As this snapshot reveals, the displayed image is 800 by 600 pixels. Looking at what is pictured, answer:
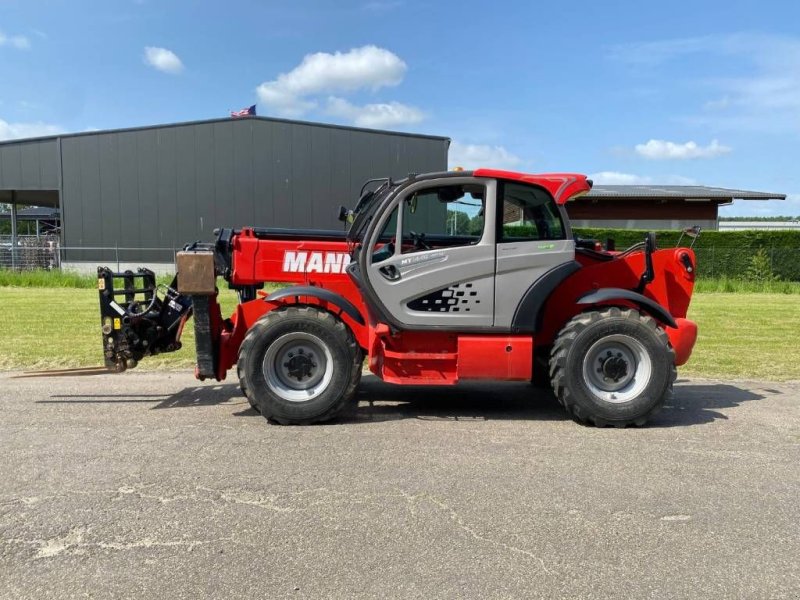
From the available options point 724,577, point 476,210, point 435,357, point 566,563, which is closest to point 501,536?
→ point 566,563

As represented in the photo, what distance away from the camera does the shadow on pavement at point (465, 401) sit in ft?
19.6

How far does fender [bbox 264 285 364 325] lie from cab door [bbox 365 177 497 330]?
11.7 inches

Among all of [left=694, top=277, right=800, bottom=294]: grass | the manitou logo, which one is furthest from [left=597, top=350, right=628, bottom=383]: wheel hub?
[left=694, top=277, right=800, bottom=294]: grass

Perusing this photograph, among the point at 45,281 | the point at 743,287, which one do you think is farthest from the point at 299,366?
the point at 743,287

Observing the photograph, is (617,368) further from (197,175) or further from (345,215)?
(197,175)

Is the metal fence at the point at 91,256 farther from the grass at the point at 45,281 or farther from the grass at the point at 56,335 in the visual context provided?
the grass at the point at 56,335

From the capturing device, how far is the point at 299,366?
5746 millimetres

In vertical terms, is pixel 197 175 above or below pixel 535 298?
above

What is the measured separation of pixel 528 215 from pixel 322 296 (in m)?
2.13

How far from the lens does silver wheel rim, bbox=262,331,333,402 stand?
18.6 feet

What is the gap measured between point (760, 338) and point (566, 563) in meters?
9.42

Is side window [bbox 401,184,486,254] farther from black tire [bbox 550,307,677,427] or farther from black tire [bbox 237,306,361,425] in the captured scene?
black tire [bbox 550,307,677,427]

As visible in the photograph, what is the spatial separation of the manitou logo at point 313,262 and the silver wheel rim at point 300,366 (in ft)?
2.79

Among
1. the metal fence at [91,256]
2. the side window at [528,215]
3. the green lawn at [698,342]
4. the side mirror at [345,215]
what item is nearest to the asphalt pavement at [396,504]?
the side window at [528,215]
